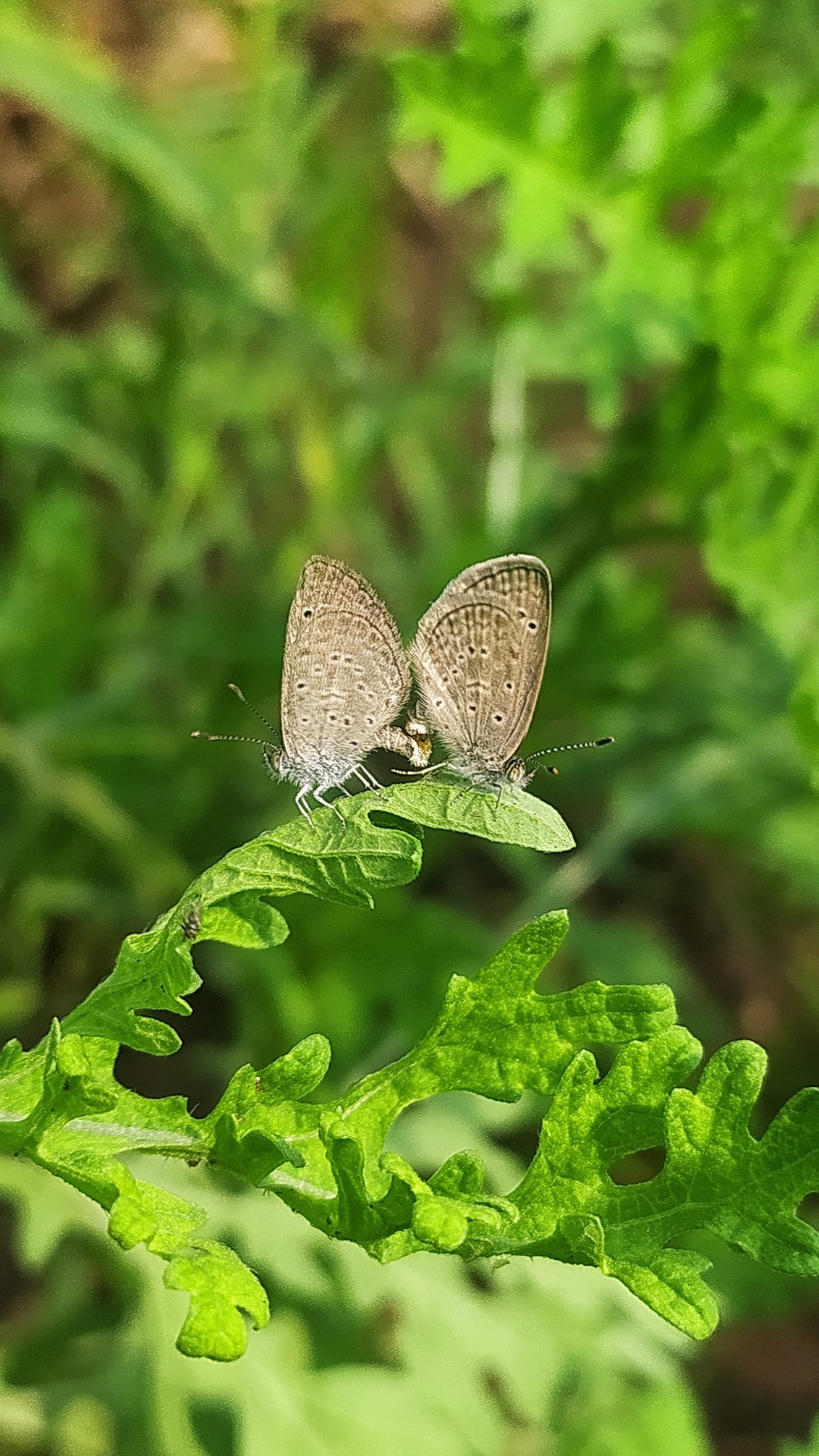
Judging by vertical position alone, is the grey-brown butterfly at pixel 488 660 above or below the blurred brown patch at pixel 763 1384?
above

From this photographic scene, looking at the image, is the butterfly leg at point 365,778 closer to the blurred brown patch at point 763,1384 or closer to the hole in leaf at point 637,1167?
the hole in leaf at point 637,1167

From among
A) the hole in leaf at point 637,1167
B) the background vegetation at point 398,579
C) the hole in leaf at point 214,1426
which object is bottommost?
the hole in leaf at point 637,1167

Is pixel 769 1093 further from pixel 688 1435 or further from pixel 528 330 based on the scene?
pixel 528 330

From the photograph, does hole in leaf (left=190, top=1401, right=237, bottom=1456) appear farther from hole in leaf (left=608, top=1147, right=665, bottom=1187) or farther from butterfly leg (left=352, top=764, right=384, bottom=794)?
butterfly leg (left=352, top=764, right=384, bottom=794)

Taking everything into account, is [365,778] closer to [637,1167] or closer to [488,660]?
[488,660]

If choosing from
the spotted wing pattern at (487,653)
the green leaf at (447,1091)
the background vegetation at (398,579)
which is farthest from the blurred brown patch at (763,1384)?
the green leaf at (447,1091)

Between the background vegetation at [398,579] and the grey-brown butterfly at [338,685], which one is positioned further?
the background vegetation at [398,579]

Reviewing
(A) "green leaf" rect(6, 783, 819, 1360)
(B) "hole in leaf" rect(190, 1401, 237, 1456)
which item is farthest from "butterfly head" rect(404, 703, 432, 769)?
(B) "hole in leaf" rect(190, 1401, 237, 1456)

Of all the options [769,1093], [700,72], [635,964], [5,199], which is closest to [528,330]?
[700,72]
